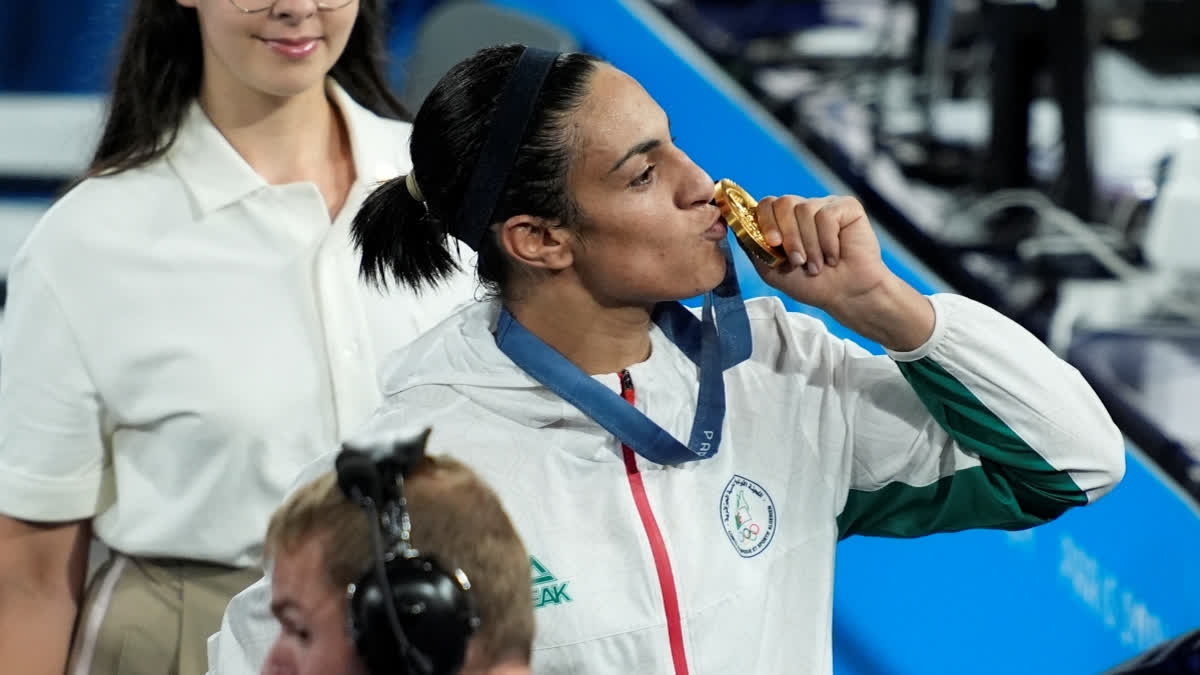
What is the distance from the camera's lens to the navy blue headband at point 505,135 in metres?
1.53

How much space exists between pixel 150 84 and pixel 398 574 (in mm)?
1213

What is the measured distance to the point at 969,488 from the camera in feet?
5.23

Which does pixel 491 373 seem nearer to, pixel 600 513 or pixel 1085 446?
pixel 600 513

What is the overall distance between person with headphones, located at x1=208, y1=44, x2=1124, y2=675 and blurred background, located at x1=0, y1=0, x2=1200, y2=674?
0.50m

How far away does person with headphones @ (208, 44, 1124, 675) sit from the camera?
151 centimetres

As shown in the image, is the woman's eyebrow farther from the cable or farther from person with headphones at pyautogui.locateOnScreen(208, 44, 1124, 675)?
the cable

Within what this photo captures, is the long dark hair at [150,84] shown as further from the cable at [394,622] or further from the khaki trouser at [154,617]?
the cable at [394,622]

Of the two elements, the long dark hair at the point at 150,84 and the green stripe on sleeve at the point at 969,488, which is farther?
the long dark hair at the point at 150,84

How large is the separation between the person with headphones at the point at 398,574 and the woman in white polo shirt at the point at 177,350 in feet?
2.72

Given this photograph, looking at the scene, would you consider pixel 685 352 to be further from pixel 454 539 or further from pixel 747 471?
pixel 454 539

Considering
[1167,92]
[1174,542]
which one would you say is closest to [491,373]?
[1174,542]

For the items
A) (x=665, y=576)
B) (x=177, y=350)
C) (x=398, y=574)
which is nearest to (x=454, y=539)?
(x=398, y=574)

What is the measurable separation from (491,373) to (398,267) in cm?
17

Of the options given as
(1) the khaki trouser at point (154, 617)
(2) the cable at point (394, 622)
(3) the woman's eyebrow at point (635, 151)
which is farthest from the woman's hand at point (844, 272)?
(1) the khaki trouser at point (154, 617)
